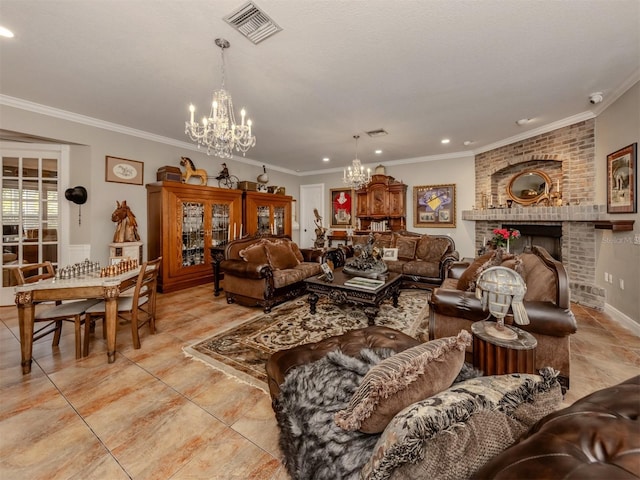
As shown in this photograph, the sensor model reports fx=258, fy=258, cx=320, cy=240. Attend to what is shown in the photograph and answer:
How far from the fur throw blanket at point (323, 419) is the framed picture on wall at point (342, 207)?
601cm

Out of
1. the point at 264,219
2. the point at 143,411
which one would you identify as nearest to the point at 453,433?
the point at 143,411

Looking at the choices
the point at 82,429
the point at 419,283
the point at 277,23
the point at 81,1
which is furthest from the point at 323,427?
the point at 419,283

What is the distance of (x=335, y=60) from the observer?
246 centimetres

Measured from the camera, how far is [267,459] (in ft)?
4.49

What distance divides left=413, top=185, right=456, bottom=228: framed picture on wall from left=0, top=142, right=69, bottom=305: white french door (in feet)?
21.7

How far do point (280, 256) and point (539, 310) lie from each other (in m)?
3.16

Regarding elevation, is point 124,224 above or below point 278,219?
below

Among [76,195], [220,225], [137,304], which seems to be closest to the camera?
[137,304]

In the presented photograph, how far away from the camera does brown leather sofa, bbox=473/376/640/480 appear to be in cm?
40

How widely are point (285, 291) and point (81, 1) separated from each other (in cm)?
329

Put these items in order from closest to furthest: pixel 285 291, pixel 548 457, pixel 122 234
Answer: pixel 548 457 → pixel 285 291 → pixel 122 234

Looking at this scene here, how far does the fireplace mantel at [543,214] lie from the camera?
3.48 meters

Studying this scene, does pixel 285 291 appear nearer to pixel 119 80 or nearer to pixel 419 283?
pixel 419 283

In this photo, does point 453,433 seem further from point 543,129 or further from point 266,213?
point 266,213
